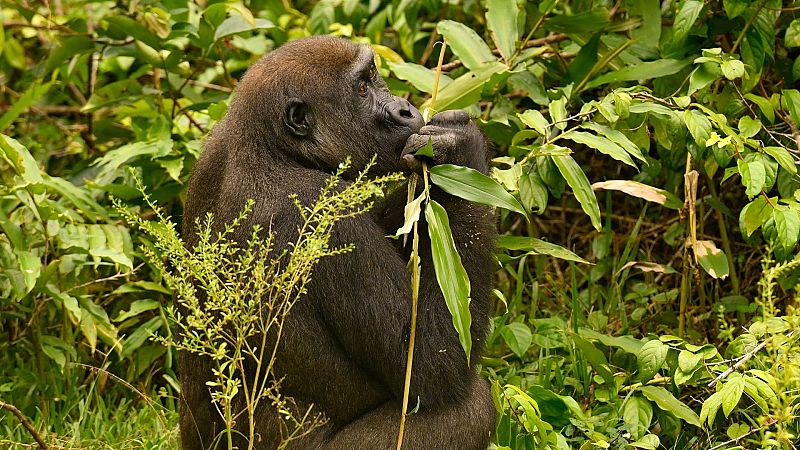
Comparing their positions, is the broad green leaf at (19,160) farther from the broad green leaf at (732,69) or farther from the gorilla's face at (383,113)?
the broad green leaf at (732,69)

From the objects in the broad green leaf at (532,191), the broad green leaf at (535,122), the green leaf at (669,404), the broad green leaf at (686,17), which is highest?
the broad green leaf at (686,17)

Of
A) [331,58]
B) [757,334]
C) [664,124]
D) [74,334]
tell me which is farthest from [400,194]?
[74,334]

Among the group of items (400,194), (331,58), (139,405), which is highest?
(331,58)

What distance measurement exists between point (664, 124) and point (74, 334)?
2567 mm

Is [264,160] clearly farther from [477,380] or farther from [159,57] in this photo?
[159,57]

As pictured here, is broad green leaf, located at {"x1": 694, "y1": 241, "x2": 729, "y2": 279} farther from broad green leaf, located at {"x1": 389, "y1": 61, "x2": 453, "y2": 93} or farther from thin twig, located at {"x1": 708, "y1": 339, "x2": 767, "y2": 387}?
broad green leaf, located at {"x1": 389, "y1": 61, "x2": 453, "y2": 93}

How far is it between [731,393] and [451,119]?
1200 mm

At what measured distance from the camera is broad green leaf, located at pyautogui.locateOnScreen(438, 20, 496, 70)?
4.29 m

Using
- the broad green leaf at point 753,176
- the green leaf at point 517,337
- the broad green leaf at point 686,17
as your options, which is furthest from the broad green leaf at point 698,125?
the green leaf at point 517,337

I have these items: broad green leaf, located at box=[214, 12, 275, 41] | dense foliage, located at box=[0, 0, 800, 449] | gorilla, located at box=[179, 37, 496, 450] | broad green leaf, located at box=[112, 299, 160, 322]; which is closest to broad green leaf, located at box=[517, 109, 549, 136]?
dense foliage, located at box=[0, 0, 800, 449]

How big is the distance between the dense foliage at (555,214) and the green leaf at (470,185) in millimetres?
394

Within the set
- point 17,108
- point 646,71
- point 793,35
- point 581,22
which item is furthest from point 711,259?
point 17,108

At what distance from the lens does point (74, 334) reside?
464cm

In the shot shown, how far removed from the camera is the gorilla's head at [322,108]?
3416 mm
